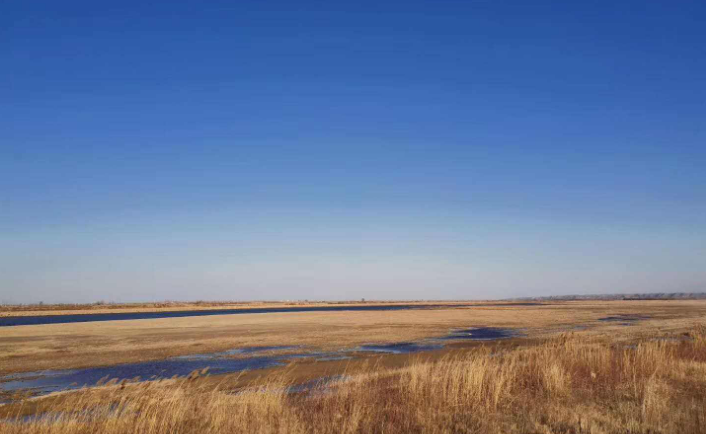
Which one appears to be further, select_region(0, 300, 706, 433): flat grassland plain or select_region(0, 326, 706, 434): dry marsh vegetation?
select_region(0, 300, 706, 433): flat grassland plain

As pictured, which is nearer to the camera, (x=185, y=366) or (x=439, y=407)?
(x=439, y=407)

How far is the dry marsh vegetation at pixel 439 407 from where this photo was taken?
9.01 metres

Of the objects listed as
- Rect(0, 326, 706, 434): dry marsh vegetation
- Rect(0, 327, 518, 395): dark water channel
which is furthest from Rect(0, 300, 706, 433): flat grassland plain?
Rect(0, 327, 518, 395): dark water channel

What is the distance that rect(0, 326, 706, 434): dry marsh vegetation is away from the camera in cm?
901

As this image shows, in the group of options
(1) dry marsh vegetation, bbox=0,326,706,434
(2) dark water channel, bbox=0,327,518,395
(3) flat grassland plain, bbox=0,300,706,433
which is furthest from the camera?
(2) dark water channel, bbox=0,327,518,395

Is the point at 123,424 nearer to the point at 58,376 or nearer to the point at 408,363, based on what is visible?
the point at 58,376

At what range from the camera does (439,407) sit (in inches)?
428

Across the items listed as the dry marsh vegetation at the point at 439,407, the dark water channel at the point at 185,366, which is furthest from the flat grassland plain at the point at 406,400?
the dark water channel at the point at 185,366

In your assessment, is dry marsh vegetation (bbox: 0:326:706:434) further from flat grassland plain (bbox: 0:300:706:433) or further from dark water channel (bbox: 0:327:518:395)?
dark water channel (bbox: 0:327:518:395)

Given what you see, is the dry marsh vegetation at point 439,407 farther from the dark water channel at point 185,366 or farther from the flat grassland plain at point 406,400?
the dark water channel at point 185,366

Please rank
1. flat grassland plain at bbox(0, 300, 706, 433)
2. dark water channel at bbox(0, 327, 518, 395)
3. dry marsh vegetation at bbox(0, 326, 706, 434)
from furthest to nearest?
1. dark water channel at bbox(0, 327, 518, 395)
2. flat grassland plain at bbox(0, 300, 706, 433)
3. dry marsh vegetation at bbox(0, 326, 706, 434)

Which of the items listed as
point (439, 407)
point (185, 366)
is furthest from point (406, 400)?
point (185, 366)

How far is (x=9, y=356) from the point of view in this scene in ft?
77.9

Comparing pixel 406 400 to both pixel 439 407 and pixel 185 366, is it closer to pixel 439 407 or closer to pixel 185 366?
pixel 439 407
